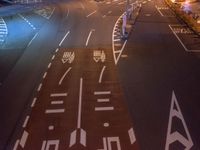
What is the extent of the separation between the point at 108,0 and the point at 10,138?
44727 millimetres

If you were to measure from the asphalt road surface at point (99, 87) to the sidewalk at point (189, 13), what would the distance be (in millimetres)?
1663

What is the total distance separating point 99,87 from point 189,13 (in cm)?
2678

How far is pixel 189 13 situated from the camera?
44844 mm

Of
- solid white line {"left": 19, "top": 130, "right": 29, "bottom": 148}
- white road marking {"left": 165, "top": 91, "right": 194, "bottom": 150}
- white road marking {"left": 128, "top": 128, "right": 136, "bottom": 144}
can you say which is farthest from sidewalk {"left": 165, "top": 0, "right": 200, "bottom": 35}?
solid white line {"left": 19, "top": 130, "right": 29, "bottom": 148}

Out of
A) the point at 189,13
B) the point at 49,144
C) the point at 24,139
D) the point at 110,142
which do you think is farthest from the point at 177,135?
the point at 189,13

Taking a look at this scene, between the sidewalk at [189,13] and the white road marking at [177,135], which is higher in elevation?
the sidewalk at [189,13]

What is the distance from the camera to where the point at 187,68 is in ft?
90.1

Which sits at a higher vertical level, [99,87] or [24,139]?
[99,87]

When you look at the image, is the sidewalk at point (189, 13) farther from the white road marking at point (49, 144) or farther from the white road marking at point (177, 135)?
the white road marking at point (49, 144)

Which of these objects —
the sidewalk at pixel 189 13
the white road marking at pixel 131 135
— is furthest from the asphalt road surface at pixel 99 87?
the sidewalk at pixel 189 13

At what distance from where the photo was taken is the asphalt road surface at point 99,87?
60.5ft

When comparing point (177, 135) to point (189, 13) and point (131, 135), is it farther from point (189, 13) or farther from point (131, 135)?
point (189, 13)

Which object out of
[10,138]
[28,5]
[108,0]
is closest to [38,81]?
[10,138]

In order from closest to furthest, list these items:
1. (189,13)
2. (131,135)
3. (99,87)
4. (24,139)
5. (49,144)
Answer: (49,144) < (24,139) < (131,135) < (99,87) < (189,13)
